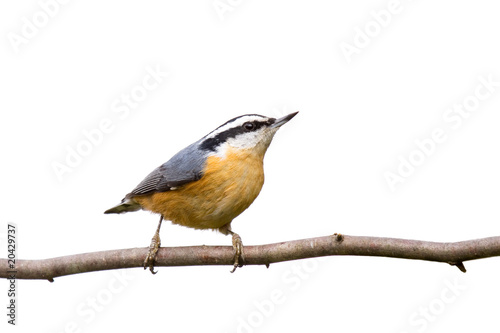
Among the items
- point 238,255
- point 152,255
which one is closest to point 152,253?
point 152,255

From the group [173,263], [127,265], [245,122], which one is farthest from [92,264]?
[245,122]

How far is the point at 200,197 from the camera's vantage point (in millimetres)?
4750

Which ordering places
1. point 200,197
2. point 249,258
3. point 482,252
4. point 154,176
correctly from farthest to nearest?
1. point 154,176
2. point 200,197
3. point 249,258
4. point 482,252

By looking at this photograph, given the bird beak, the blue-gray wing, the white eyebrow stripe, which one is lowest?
the blue-gray wing

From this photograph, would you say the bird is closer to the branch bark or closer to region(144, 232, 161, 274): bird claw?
→ region(144, 232, 161, 274): bird claw

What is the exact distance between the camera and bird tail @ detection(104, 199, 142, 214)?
5.44 m

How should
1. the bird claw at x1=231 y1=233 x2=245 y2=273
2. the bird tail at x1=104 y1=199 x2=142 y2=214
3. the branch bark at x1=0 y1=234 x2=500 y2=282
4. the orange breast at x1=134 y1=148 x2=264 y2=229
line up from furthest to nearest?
the bird tail at x1=104 y1=199 x2=142 y2=214 < the orange breast at x1=134 y1=148 x2=264 y2=229 < the bird claw at x1=231 y1=233 x2=245 y2=273 < the branch bark at x1=0 y1=234 x2=500 y2=282

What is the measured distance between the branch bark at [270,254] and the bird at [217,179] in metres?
0.17

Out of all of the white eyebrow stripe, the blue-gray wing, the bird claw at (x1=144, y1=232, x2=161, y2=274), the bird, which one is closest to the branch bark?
the bird claw at (x1=144, y1=232, x2=161, y2=274)

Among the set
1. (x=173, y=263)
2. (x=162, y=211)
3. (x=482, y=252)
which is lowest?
(x=482, y=252)

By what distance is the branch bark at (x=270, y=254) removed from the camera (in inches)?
139

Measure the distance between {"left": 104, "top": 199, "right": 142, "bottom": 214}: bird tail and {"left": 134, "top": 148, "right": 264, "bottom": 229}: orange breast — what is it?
0.65 m

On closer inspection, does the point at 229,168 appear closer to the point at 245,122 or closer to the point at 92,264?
the point at 245,122

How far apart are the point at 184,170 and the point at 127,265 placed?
0.92 meters
